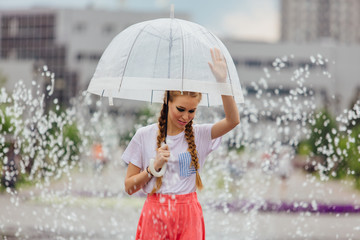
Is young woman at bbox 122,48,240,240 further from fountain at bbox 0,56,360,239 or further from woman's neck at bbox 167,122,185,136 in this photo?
fountain at bbox 0,56,360,239

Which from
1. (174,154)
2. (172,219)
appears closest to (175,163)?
(174,154)

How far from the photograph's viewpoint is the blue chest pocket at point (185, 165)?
Answer: 3145 mm

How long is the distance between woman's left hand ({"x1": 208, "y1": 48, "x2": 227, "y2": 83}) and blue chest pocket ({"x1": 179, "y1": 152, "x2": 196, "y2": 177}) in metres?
0.45

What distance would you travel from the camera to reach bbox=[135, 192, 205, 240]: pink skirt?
121 inches

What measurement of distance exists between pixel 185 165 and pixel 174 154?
86mm

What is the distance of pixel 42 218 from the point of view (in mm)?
9484

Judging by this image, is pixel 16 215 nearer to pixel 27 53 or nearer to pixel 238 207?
pixel 238 207

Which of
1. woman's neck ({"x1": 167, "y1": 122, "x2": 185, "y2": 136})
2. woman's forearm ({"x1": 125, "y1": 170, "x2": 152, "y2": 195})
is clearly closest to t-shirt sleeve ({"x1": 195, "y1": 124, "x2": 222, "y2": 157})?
woman's neck ({"x1": 167, "y1": 122, "x2": 185, "y2": 136})

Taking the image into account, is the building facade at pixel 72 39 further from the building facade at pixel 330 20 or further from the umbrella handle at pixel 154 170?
the building facade at pixel 330 20

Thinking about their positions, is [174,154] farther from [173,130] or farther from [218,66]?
[218,66]

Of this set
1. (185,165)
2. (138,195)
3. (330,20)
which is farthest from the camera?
(330,20)

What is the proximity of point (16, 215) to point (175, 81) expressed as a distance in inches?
308

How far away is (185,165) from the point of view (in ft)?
10.3

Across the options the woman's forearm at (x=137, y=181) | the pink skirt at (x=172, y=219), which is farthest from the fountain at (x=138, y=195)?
the woman's forearm at (x=137, y=181)
